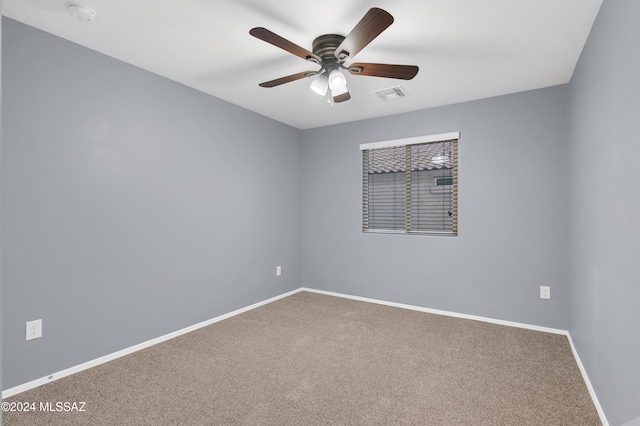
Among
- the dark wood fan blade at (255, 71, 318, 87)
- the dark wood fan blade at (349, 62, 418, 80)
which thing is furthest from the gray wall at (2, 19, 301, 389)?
the dark wood fan blade at (349, 62, 418, 80)

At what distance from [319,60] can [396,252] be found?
2625 millimetres

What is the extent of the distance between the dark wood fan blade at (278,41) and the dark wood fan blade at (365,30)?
0.67ft

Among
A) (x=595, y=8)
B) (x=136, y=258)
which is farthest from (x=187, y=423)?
(x=595, y=8)

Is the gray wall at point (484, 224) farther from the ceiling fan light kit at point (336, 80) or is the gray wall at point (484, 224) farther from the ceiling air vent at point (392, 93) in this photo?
the ceiling fan light kit at point (336, 80)

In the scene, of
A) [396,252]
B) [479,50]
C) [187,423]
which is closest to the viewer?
[187,423]

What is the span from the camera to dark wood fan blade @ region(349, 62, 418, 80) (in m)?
2.36

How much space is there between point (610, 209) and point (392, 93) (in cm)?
219

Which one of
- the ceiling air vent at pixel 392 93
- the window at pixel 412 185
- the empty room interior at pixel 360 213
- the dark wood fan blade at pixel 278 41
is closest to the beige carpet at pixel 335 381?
the empty room interior at pixel 360 213

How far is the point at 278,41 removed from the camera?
209cm

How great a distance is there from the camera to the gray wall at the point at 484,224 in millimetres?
3447

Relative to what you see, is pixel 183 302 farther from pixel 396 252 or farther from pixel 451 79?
pixel 451 79

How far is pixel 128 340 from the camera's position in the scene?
2953 mm

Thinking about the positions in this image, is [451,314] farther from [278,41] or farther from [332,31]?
[278,41]

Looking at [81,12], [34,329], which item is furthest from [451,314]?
[81,12]
